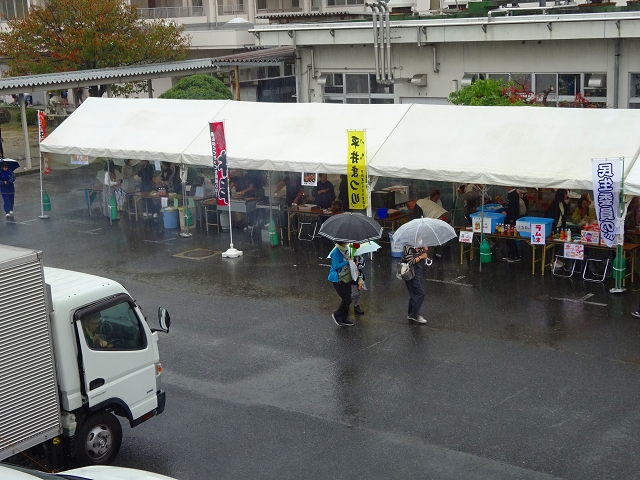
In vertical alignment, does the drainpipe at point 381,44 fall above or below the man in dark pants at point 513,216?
above

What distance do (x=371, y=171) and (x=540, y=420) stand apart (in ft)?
23.7

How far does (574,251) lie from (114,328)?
28.1 ft

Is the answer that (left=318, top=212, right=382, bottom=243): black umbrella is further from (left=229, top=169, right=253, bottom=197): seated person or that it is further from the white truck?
(left=229, top=169, right=253, bottom=197): seated person

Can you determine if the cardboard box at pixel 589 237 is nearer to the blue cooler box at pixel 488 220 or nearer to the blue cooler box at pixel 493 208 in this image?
the blue cooler box at pixel 488 220

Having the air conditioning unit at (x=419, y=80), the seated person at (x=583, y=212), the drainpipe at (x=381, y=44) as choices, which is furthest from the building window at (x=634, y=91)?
the seated person at (x=583, y=212)

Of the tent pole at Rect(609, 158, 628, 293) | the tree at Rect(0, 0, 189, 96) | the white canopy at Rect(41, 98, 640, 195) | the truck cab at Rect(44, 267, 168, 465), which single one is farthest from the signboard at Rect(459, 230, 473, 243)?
the tree at Rect(0, 0, 189, 96)

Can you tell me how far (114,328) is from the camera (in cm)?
833

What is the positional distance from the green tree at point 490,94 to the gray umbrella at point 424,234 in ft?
25.1

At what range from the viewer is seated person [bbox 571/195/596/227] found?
14.9 meters

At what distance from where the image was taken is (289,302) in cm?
1378

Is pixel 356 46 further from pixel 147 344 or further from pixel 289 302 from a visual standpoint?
pixel 147 344

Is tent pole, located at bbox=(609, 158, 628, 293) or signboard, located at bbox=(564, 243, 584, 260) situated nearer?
tent pole, located at bbox=(609, 158, 628, 293)

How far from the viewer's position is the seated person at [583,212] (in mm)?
14938

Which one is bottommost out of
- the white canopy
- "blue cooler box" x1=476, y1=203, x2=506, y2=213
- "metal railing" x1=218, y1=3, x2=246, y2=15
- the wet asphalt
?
the wet asphalt
